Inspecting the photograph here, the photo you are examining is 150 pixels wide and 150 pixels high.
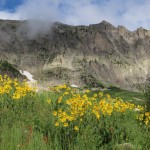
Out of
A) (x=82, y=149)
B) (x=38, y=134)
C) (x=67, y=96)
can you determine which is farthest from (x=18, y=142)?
(x=67, y=96)

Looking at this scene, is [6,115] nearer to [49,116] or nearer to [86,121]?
[49,116]

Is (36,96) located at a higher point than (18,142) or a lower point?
higher

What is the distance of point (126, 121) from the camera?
12.3m

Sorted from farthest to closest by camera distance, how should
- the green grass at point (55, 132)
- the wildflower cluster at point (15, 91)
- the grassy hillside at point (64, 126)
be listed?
1. the wildflower cluster at point (15, 91)
2. the grassy hillside at point (64, 126)
3. the green grass at point (55, 132)

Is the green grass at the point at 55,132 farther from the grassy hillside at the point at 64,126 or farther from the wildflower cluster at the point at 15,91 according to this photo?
the wildflower cluster at the point at 15,91

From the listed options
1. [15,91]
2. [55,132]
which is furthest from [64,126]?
[15,91]

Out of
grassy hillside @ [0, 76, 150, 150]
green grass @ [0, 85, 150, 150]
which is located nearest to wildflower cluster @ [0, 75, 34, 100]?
grassy hillside @ [0, 76, 150, 150]

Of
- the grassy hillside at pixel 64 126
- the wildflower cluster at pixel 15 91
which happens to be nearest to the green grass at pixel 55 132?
the grassy hillside at pixel 64 126

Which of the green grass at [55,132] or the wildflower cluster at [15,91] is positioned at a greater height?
the wildflower cluster at [15,91]

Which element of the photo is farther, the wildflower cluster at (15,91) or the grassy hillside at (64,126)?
the wildflower cluster at (15,91)

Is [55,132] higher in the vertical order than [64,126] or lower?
lower

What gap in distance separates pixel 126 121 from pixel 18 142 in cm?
471

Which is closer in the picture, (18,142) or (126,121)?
(18,142)

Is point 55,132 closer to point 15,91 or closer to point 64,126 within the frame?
point 64,126
